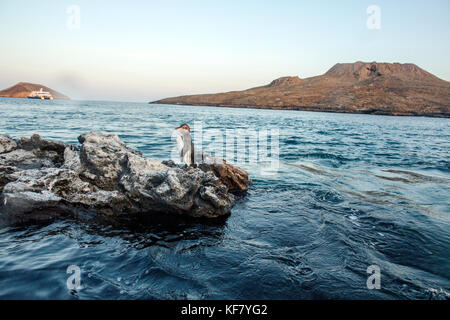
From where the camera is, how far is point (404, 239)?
212 inches

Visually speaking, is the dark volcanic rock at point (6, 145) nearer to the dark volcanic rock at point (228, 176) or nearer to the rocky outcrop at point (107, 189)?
the rocky outcrop at point (107, 189)

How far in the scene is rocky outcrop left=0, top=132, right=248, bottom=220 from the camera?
5.46m

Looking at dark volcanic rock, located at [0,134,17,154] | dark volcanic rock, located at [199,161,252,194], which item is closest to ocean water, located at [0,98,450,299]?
dark volcanic rock, located at [199,161,252,194]

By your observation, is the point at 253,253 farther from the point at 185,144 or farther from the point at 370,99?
the point at 370,99

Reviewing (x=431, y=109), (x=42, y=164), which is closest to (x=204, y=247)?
(x=42, y=164)

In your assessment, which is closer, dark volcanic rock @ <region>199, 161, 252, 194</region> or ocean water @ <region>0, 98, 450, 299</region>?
ocean water @ <region>0, 98, 450, 299</region>

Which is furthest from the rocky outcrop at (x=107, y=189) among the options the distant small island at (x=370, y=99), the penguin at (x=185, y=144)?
the distant small island at (x=370, y=99)

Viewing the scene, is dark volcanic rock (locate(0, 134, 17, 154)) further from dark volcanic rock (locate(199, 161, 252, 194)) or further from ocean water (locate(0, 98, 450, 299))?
dark volcanic rock (locate(199, 161, 252, 194))

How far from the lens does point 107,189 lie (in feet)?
21.9

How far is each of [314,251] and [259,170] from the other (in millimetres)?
6821

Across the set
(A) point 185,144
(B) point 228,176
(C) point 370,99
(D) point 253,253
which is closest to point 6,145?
(A) point 185,144

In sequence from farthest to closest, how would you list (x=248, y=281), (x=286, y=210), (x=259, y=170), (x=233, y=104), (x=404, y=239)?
1. (x=233, y=104)
2. (x=259, y=170)
3. (x=286, y=210)
4. (x=404, y=239)
5. (x=248, y=281)

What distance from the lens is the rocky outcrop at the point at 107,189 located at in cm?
546

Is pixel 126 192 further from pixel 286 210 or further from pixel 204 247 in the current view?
pixel 286 210
